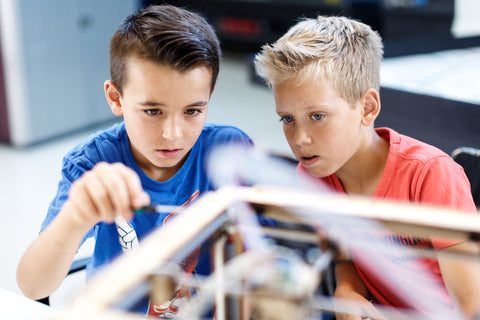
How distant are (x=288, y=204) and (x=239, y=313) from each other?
0.15 metres

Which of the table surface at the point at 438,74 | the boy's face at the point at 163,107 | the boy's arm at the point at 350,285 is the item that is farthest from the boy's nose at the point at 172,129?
the table surface at the point at 438,74

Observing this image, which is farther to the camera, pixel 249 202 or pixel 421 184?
pixel 421 184

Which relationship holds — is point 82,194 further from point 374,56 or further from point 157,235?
point 374,56

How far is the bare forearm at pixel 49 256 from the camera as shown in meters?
0.75

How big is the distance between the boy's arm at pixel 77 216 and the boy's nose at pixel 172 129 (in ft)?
0.67

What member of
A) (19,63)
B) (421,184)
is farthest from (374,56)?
(19,63)

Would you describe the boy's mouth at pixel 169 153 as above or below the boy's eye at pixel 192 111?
below

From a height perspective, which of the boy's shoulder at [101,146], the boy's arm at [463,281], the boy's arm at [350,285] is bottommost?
the boy's arm at [350,285]

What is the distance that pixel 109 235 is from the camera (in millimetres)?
1036

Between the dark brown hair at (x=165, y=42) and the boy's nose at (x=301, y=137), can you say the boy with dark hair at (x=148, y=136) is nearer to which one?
the dark brown hair at (x=165, y=42)

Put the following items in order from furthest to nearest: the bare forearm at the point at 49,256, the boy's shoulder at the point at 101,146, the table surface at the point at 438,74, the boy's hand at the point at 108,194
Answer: the table surface at the point at 438,74 < the boy's shoulder at the point at 101,146 < the bare forearm at the point at 49,256 < the boy's hand at the point at 108,194

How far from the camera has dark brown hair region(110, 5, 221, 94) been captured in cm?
94

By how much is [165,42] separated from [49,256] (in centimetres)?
43

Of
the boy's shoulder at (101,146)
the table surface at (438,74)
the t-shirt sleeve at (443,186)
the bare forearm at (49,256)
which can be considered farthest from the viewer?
the table surface at (438,74)
